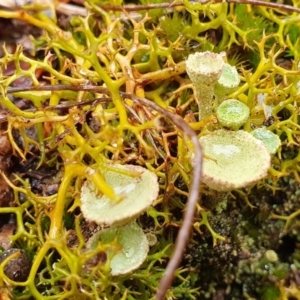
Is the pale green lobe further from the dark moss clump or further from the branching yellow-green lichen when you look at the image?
the dark moss clump

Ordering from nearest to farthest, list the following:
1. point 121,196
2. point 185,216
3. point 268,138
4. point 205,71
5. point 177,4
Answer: point 185,216 → point 121,196 → point 205,71 → point 268,138 → point 177,4

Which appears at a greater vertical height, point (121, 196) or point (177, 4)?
point (177, 4)

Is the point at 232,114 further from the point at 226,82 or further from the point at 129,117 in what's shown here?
the point at 129,117

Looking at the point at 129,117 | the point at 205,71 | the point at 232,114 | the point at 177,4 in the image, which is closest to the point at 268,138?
the point at 232,114

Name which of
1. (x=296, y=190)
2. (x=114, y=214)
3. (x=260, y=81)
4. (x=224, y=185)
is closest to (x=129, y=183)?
(x=114, y=214)

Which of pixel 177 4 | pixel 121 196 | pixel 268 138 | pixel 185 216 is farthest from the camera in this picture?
pixel 177 4

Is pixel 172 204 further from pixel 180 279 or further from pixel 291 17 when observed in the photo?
pixel 291 17

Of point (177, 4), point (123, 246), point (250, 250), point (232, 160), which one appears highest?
point (177, 4)
